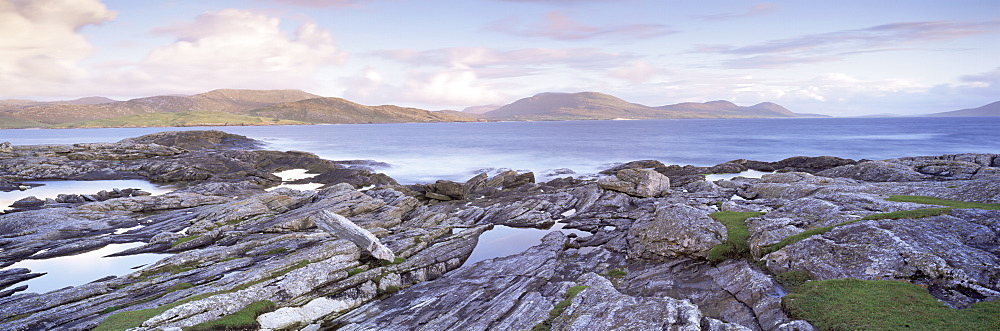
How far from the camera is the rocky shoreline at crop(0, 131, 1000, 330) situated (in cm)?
1784

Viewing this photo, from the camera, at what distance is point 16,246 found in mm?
29125

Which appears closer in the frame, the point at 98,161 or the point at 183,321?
the point at 183,321

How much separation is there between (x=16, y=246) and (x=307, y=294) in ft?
77.3

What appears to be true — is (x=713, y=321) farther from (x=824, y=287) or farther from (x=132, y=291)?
(x=132, y=291)

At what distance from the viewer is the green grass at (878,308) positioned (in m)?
13.5

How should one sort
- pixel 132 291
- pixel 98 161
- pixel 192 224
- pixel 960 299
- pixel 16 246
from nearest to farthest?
pixel 960 299, pixel 132 291, pixel 16 246, pixel 192 224, pixel 98 161

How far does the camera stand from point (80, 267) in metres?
27.7

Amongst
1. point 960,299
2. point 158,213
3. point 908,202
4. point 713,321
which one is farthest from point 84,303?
point 908,202

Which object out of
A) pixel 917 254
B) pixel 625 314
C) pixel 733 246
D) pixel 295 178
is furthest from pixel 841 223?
pixel 295 178

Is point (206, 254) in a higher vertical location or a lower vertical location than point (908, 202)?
lower

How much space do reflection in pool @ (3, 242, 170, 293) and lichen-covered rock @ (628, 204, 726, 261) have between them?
3015cm

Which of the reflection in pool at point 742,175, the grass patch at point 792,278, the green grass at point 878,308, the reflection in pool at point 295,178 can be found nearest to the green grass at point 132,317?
the green grass at point 878,308

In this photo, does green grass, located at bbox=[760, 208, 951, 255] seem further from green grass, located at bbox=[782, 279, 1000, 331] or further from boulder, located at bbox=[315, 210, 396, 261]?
boulder, located at bbox=[315, 210, 396, 261]

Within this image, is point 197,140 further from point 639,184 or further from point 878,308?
point 878,308
